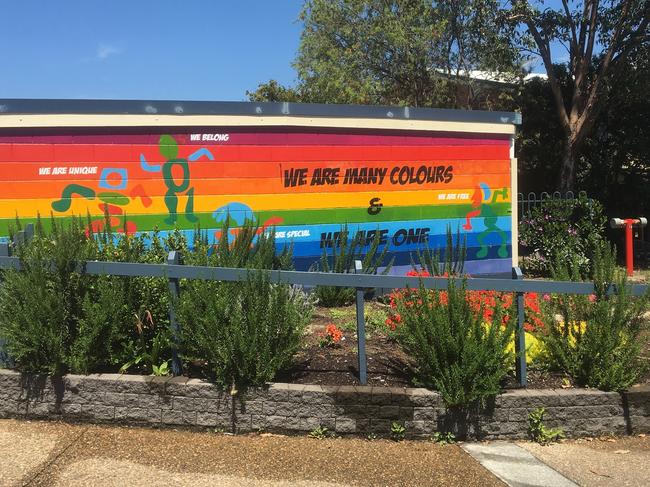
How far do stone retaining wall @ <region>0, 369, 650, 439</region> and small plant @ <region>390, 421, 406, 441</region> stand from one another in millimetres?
30

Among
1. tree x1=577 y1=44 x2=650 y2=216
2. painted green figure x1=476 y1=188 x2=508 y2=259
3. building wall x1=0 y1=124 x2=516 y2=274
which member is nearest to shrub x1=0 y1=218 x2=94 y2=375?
building wall x1=0 y1=124 x2=516 y2=274

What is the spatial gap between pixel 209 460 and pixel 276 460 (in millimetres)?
424

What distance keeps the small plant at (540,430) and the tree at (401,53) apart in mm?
12900

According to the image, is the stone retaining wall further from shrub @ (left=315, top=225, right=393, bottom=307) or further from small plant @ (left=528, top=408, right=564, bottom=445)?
shrub @ (left=315, top=225, right=393, bottom=307)

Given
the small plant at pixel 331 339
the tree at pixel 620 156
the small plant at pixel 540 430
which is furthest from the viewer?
the tree at pixel 620 156

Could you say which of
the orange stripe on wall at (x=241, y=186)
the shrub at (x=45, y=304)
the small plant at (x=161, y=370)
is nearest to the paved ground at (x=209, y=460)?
the small plant at (x=161, y=370)

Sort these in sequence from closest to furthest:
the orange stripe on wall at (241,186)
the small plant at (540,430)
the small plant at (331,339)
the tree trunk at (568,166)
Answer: the small plant at (540,430) → the small plant at (331,339) → the orange stripe on wall at (241,186) → the tree trunk at (568,166)

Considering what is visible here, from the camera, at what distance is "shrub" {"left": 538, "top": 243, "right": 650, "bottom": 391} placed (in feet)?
14.2

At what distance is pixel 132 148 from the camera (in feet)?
24.2

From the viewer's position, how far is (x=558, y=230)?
11492 millimetres

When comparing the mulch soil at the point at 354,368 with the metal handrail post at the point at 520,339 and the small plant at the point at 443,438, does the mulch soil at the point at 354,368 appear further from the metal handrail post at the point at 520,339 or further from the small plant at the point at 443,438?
the small plant at the point at 443,438

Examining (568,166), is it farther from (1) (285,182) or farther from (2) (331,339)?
(2) (331,339)

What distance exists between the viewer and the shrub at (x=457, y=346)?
4055mm

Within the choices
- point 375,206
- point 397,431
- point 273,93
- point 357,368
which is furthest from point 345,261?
point 273,93
